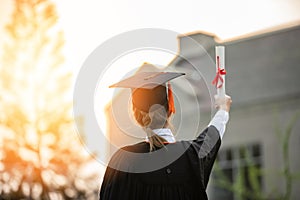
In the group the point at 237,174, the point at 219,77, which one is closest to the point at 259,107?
the point at 237,174

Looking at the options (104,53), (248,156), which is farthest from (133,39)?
(248,156)

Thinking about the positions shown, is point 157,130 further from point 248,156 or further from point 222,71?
point 248,156

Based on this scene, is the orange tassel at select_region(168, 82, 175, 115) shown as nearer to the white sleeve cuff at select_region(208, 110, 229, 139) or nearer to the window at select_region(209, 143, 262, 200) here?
the white sleeve cuff at select_region(208, 110, 229, 139)

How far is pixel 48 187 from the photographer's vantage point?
35.1 ft

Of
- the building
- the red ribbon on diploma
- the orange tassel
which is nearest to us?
the red ribbon on diploma

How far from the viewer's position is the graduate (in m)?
3.97

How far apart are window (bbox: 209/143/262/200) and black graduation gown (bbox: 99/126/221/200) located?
13.4 meters

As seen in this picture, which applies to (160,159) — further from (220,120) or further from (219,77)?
(219,77)

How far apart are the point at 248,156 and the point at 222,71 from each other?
13942mm

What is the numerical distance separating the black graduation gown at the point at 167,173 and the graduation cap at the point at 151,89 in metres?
0.22

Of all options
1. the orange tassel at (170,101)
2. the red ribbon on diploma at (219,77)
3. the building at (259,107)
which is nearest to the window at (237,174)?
the building at (259,107)

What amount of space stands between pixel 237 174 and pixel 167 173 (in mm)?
14341

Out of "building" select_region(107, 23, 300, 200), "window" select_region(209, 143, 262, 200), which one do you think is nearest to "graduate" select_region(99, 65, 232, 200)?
"building" select_region(107, 23, 300, 200)

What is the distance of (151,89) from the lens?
4.10 meters
